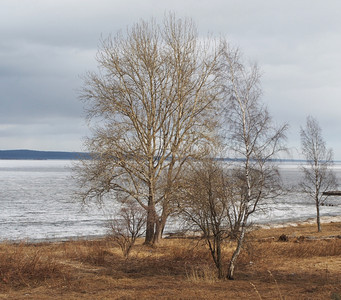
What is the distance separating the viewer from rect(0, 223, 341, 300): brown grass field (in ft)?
37.2

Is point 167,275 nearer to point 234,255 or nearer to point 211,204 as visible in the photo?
point 234,255

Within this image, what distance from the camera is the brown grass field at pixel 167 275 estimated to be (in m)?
11.3

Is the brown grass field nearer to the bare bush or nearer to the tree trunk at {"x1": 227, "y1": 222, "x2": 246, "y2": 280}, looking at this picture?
the tree trunk at {"x1": 227, "y1": 222, "x2": 246, "y2": 280}

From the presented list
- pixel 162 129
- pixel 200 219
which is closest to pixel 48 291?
pixel 200 219

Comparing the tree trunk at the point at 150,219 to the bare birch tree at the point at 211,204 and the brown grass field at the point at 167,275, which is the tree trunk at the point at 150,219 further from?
the bare birch tree at the point at 211,204

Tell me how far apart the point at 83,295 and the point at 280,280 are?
6.35 metres

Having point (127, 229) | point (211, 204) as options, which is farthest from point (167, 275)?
point (127, 229)

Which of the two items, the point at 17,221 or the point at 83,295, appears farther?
the point at 17,221

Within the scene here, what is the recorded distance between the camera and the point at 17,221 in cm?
3641

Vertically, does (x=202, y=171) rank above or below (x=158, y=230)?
above

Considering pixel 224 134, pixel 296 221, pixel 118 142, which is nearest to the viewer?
pixel 224 134

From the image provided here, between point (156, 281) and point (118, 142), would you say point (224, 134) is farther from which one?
point (118, 142)

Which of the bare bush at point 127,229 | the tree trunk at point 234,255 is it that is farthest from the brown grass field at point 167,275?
the bare bush at point 127,229

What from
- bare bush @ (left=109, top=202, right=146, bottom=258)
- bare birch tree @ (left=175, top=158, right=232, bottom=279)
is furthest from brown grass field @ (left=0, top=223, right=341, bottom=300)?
bare birch tree @ (left=175, top=158, right=232, bottom=279)
